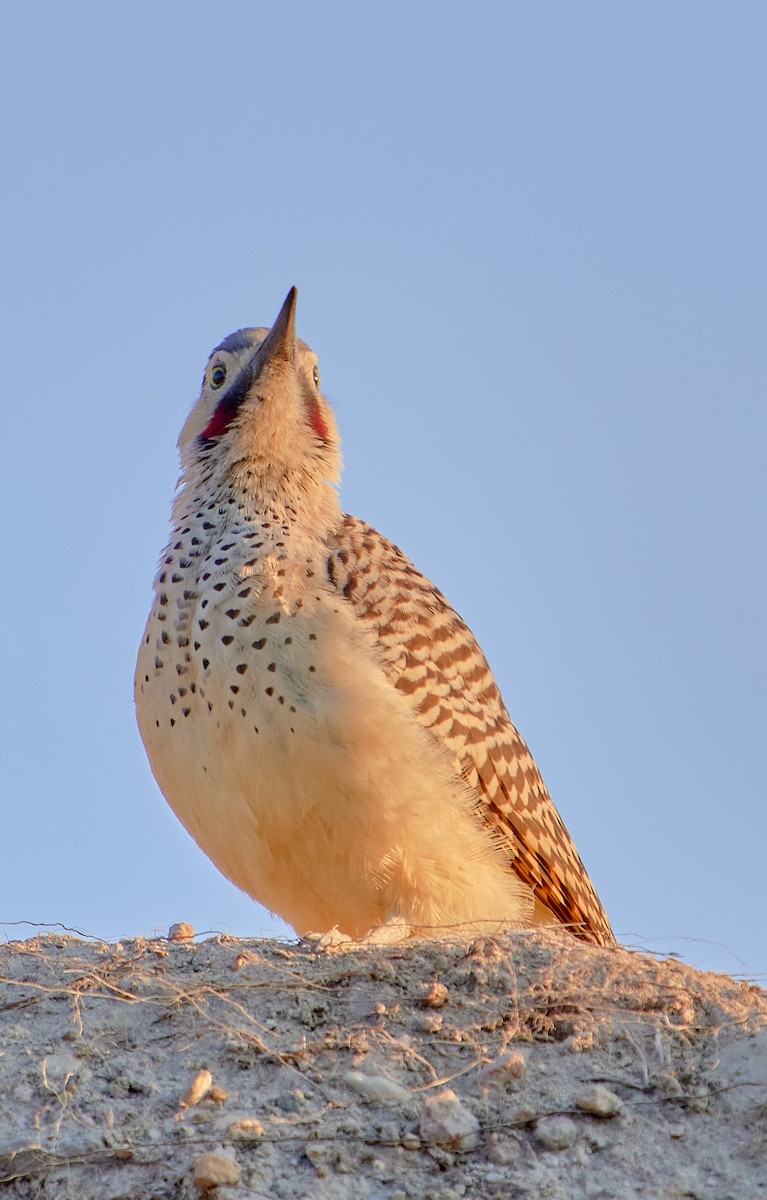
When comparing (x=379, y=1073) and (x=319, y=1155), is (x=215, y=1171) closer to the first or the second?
(x=319, y=1155)

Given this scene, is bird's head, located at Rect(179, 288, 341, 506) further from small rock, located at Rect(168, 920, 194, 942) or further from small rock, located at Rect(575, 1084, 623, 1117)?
small rock, located at Rect(575, 1084, 623, 1117)

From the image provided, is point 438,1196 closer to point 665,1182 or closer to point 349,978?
point 665,1182

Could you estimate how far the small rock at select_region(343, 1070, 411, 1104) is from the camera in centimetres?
503

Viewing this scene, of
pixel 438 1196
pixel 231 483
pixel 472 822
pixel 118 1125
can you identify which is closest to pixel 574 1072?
pixel 438 1196

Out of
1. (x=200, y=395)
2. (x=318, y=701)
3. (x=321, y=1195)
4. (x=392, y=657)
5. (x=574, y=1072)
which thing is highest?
(x=200, y=395)

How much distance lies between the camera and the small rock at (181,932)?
6.64m

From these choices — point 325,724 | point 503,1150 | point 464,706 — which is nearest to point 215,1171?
point 503,1150

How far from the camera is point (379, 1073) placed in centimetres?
518

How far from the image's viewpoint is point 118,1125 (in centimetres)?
484

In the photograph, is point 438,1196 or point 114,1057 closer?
point 438,1196

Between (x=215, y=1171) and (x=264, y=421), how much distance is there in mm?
4574

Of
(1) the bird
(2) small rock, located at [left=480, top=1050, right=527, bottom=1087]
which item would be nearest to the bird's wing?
(1) the bird

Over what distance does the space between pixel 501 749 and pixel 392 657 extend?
2.85 ft

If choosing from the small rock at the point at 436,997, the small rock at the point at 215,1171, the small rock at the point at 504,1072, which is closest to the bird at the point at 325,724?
the small rock at the point at 436,997
